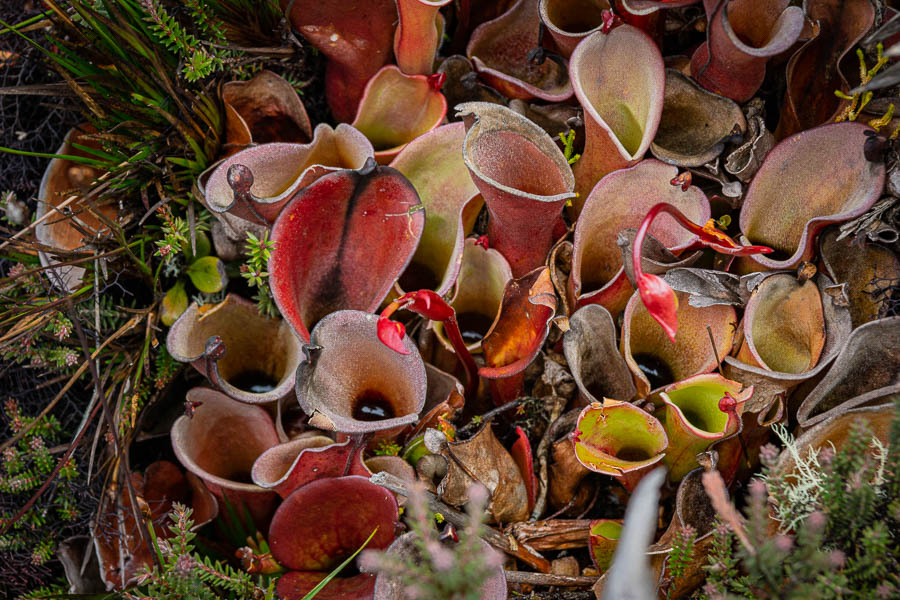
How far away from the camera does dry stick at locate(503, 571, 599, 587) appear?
110 cm

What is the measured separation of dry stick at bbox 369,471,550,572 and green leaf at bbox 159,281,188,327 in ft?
2.00

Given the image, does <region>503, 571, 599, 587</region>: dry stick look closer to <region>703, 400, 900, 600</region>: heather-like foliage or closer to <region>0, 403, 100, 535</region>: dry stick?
<region>703, 400, 900, 600</region>: heather-like foliage

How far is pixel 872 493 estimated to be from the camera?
725mm

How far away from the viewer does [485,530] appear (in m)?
1.08

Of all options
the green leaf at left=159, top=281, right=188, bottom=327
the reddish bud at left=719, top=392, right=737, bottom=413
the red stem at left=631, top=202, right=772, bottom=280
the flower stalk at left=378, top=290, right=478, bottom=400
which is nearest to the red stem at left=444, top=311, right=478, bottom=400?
the flower stalk at left=378, top=290, right=478, bottom=400

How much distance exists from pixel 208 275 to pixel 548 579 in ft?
3.11

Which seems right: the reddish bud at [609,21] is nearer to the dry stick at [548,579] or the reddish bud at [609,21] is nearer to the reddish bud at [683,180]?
the reddish bud at [683,180]

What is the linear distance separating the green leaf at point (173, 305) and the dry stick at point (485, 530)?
2.00ft

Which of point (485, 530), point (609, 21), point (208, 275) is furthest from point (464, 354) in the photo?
point (609, 21)

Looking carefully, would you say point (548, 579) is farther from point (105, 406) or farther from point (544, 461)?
point (105, 406)

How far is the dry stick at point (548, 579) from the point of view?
110cm

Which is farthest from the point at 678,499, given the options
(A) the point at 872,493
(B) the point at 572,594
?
(A) the point at 872,493

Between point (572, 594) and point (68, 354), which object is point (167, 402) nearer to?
point (68, 354)

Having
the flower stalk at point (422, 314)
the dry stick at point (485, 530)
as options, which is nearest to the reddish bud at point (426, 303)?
the flower stalk at point (422, 314)
